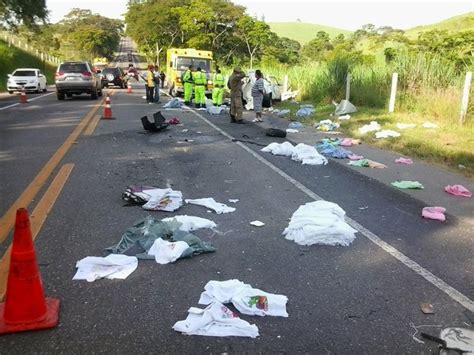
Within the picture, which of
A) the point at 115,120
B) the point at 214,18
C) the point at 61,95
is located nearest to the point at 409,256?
the point at 115,120

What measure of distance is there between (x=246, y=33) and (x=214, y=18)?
458 centimetres

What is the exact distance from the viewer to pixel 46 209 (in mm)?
5945

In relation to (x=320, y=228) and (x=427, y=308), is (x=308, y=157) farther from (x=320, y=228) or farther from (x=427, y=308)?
(x=427, y=308)

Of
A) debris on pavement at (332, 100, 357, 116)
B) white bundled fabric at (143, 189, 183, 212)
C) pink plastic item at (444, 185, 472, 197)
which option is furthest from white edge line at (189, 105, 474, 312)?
debris on pavement at (332, 100, 357, 116)

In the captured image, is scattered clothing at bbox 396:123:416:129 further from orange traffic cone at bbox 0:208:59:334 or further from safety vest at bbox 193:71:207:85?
orange traffic cone at bbox 0:208:59:334

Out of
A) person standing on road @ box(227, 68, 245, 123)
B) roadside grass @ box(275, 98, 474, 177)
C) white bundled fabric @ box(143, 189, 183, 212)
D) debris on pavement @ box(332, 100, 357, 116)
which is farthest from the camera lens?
debris on pavement @ box(332, 100, 357, 116)

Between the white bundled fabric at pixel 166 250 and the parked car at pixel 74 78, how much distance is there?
20.7 m

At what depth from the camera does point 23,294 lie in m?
3.32

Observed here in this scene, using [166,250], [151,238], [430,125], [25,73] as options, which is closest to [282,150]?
[430,125]

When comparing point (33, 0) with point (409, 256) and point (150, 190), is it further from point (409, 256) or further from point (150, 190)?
point (409, 256)

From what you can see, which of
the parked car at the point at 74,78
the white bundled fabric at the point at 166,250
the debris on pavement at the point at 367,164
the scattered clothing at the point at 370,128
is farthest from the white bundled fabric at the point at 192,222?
the parked car at the point at 74,78

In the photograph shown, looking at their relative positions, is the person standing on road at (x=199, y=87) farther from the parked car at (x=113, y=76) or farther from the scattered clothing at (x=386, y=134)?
the parked car at (x=113, y=76)

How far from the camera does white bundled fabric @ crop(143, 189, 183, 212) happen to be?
6.11m

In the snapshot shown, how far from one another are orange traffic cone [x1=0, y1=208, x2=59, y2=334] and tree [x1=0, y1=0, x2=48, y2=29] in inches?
1137
